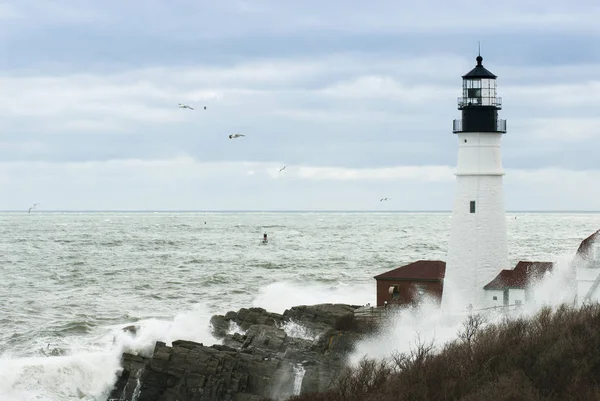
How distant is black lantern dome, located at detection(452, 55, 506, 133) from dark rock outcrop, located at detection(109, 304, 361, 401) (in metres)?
7.21

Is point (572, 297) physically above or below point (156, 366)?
above

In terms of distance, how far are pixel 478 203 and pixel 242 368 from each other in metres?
8.58

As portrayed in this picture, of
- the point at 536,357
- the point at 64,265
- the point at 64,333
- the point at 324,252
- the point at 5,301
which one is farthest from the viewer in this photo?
the point at 324,252

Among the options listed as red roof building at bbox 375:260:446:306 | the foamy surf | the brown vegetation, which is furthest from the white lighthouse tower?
the foamy surf

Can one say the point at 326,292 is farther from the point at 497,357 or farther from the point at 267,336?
the point at 497,357

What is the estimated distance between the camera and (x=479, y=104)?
91.0 feet

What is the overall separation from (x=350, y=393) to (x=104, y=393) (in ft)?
35.8

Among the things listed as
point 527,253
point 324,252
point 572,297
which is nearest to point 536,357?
point 572,297

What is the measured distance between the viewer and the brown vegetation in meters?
16.7

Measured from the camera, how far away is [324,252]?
8594 centimetres

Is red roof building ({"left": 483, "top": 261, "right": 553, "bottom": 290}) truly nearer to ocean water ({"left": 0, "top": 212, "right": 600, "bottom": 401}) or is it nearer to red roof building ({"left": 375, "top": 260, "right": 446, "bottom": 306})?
red roof building ({"left": 375, "top": 260, "right": 446, "bottom": 306})

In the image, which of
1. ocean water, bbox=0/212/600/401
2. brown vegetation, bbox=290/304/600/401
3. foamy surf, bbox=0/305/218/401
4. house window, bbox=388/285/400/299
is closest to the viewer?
brown vegetation, bbox=290/304/600/401

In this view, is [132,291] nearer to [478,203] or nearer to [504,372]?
[478,203]

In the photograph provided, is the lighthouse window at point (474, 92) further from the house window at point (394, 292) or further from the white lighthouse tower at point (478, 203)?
the house window at point (394, 292)
